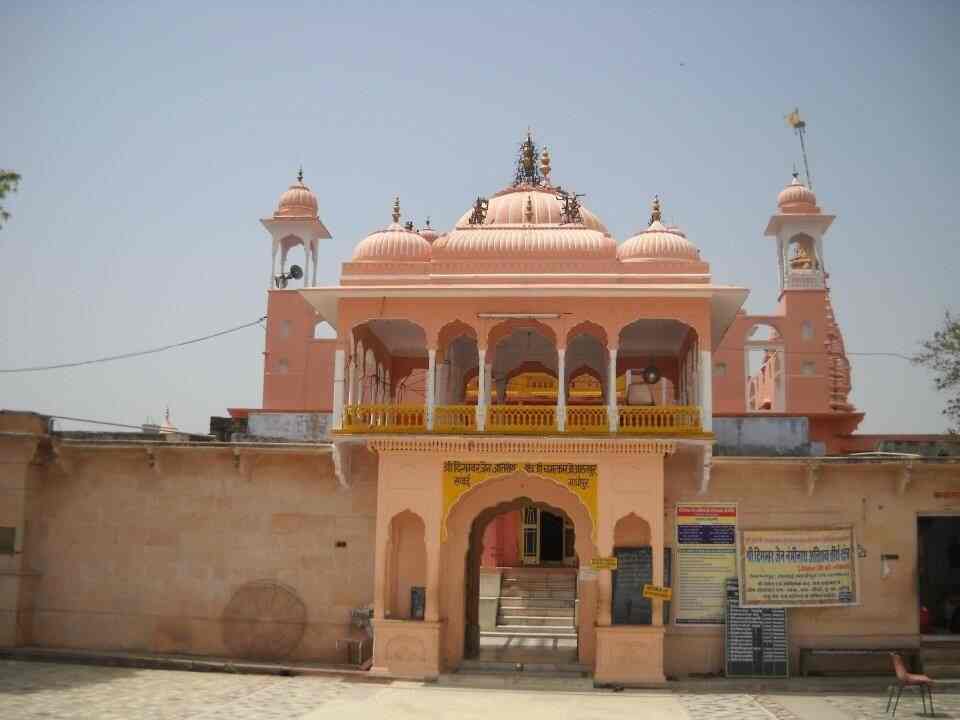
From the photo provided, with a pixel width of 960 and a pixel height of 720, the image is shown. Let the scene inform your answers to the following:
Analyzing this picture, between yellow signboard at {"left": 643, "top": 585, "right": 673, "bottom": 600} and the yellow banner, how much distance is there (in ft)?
4.04

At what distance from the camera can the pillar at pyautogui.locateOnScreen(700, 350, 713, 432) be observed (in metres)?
17.2

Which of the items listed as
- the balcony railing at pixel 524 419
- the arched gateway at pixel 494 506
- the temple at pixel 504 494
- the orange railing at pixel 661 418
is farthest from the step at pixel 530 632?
the orange railing at pixel 661 418

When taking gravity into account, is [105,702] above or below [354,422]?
below

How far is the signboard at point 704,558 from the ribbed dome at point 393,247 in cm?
647

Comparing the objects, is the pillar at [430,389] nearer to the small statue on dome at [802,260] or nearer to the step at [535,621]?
the step at [535,621]

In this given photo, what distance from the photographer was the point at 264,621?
60.4 ft

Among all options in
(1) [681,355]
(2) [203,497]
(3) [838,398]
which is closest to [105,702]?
(2) [203,497]

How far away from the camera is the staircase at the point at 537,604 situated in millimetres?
23352

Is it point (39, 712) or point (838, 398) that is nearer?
point (39, 712)

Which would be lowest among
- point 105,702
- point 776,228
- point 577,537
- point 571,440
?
point 105,702

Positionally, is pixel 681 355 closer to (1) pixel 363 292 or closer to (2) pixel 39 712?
(1) pixel 363 292

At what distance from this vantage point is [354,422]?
17.8 m

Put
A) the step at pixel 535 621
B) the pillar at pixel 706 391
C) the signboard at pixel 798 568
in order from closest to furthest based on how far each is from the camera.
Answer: the pillar at pixel 706 391, the signboard at pixel 798 568, the step at pixel 535 621

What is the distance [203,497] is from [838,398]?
72.8 feet
